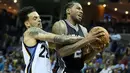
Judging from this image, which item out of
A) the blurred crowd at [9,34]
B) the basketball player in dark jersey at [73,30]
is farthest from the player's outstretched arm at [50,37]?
the blurred crowd at [9,34]

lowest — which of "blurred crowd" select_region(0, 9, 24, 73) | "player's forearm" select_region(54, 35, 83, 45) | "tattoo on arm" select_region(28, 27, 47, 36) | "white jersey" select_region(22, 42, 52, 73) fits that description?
"blurred crowd" select_region(0, 9, 24, 73)

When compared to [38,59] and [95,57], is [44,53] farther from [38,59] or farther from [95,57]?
[95,57]

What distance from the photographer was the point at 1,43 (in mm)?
18578

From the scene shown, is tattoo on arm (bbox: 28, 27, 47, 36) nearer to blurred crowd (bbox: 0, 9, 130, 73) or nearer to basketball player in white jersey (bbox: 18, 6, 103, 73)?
basketball player in white jersey (bbox: 18, 6, 103, 73)

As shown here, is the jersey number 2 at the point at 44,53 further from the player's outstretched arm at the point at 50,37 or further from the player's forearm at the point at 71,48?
the player's forearm at the point at 71,48

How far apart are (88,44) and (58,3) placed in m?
16.9

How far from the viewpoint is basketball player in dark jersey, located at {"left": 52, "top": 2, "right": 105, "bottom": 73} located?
16.9 feet

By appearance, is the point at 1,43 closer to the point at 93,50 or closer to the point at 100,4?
the point at 100,4

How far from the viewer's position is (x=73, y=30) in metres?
5.33

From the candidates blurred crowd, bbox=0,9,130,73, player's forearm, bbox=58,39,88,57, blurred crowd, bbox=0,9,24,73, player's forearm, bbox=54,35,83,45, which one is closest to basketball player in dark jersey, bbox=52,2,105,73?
player's forearm, bbox=58,39,88,57

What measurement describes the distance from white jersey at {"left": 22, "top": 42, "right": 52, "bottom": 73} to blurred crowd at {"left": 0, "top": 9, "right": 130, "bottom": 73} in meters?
3.60

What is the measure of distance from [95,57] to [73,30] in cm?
729

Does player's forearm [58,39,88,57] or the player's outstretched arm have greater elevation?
the player's outstretched arm

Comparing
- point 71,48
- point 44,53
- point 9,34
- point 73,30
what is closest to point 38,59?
point 44,53
